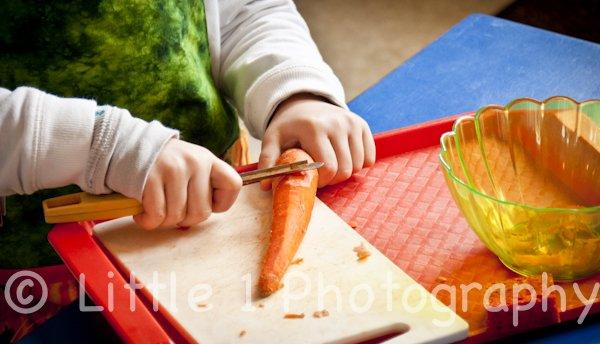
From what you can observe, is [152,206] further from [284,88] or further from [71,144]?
[284,88]

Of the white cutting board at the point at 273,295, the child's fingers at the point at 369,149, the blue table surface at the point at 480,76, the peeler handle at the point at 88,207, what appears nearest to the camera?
the white cutting board at the point at 273,295

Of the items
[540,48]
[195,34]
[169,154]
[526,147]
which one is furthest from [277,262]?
[540,48]

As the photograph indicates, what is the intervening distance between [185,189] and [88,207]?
0.09 meters

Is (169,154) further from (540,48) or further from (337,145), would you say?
(540,48)

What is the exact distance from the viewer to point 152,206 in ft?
2.32

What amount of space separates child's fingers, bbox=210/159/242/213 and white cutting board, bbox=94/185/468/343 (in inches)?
0.6

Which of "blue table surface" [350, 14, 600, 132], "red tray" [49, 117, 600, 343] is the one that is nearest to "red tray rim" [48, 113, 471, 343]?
"red tray" [49, 117, 600, 343]

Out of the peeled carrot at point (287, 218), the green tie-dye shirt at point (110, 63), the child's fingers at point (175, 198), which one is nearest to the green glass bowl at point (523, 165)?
the peeled carrot at point (287, 218)

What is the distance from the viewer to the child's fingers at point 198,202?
0.72m

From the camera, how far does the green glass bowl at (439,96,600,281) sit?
0.64 metres

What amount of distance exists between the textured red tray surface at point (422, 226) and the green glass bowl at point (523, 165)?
27mm

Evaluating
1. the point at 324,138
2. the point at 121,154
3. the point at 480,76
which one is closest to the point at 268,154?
the point at 324,138

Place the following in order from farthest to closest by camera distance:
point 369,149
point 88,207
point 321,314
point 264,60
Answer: point 264,60 < point 369,149 < point 88,207 < point 321,314

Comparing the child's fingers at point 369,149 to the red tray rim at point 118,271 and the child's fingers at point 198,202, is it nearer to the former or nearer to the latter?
the red tray rim at point 118,271
